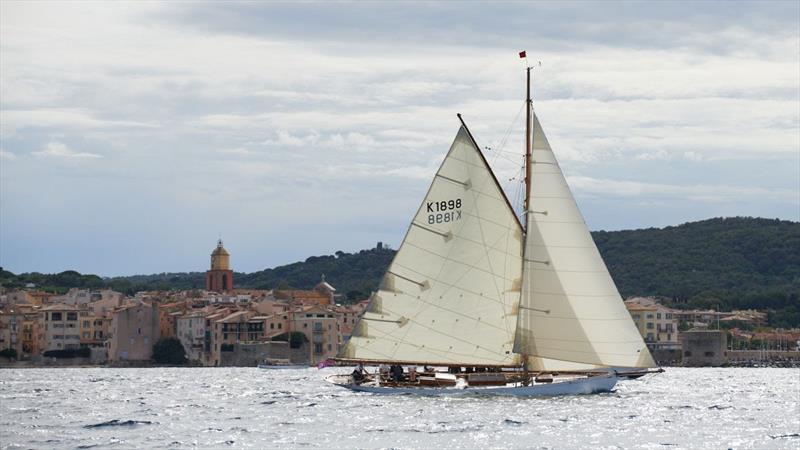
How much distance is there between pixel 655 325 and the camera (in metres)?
175

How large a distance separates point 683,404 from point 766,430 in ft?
48.4

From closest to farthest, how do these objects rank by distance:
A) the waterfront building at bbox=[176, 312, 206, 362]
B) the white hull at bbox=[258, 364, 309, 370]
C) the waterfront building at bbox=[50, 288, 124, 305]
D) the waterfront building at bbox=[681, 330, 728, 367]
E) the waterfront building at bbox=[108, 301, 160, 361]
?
the white hull at bbox=[258, 364, 309, 370]
the waterfront building at bbox=[108, 301, 160, 361]
the waterfront building at bbox=[176, 312, 206, 362]
the waterfront building at bbox=[681, 330, 728, 367]
the waterfront building at bbox=[50, 288, 124, 305]

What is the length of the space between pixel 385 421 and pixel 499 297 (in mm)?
12575

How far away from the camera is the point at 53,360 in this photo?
157 metres

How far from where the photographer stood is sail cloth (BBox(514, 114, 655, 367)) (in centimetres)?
5781

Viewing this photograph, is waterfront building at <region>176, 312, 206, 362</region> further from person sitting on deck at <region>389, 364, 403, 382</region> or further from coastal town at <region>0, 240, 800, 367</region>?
person sitting on deck at <region>389, 364, 403, 382</region>

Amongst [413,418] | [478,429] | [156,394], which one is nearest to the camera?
[478,429]

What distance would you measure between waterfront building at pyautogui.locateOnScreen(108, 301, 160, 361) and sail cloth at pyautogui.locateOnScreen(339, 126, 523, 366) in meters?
99.0

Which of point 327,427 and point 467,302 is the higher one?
point 467,302

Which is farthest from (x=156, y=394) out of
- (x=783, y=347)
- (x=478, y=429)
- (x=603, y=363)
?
(x=783, y=347)

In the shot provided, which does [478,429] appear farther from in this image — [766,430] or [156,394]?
[156,394]

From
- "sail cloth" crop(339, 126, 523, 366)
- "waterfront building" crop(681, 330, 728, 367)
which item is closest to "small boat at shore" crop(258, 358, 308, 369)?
"waterfront building" crop(681, 330, 728, 367)

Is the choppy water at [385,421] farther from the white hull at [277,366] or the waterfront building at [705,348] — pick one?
the waterfront building at [705,348]

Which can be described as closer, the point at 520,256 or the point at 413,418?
the point at 413,418
